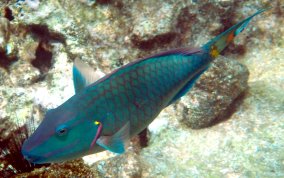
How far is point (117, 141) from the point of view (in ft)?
5.99

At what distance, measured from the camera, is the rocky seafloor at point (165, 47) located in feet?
12.6

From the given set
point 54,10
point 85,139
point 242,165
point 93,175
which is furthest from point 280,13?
point 85,139

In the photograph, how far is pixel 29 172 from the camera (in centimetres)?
293

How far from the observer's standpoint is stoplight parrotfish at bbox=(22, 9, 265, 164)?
1.76 m

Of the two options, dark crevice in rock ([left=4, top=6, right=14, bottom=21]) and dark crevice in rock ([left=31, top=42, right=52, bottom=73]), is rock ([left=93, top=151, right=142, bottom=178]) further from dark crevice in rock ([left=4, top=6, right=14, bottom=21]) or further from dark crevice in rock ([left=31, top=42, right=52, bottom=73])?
dark crevice in rock ([left=4, top=6, right=14, bottom=21])

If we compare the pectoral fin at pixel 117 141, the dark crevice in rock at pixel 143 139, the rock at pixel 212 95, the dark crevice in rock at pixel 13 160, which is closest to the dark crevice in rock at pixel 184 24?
the rock at pixel 212 95

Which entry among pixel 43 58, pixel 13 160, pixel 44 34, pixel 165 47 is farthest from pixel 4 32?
pixel 165 47

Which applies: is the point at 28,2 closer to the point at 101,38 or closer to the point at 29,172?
the point at 101,38

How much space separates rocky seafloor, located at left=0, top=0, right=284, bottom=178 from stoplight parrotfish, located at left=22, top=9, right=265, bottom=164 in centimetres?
172

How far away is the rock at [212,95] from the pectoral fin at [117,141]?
2.55 metres

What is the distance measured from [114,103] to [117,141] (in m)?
0.26

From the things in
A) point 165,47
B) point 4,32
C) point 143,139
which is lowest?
point 143,139

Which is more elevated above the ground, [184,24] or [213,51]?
[213,51]

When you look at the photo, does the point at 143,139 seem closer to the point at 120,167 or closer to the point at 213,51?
the point at 120,167
